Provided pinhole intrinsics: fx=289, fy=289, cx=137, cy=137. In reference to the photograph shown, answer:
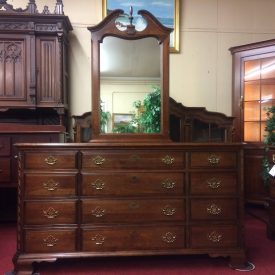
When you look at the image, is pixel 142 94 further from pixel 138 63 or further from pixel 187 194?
pixel 187 194

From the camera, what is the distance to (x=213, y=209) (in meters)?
2.35

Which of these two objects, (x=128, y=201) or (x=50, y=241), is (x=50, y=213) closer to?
(x=50, y=241)

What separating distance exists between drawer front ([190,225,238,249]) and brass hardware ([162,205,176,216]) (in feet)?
0.70

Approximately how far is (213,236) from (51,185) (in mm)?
1363

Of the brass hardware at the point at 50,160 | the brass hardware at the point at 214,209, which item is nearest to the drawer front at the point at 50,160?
the brass hardware at the point at 50,160

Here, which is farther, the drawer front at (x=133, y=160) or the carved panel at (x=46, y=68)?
the carved panel at (x=46, y=68)

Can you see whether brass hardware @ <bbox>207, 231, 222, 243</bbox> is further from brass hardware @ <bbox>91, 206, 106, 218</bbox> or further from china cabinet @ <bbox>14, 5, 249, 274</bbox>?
brass hardware @ <bbox>91, 206, 106, 218</bbox>

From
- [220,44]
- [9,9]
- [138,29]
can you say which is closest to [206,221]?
[138,29]

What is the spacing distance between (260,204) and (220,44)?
2224mm

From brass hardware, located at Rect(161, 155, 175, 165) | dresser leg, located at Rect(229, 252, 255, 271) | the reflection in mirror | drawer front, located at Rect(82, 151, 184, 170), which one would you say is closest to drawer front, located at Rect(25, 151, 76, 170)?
drawer front, located at Rect(82, 151, 184, 170)

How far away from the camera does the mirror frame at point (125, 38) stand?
2.57m

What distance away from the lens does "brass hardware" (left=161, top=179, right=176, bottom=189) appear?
2.32 m

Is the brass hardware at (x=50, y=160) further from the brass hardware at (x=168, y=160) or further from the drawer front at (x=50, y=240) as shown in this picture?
the brass hardware at (x=168, y=160)

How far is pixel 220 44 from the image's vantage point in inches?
157
